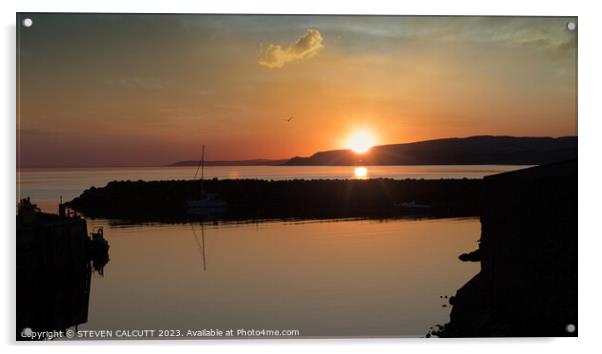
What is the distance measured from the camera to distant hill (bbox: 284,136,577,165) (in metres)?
5.68

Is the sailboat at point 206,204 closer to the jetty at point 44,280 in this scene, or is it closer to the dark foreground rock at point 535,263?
the jetty at point 44,280

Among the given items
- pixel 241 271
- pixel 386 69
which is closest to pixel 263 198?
pixel 241 271

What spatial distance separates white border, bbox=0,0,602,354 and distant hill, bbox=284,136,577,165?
0.96ft

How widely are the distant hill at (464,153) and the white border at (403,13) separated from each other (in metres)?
0.29

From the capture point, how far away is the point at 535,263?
17.8ft

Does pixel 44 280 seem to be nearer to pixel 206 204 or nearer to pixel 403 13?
pixel 403 13

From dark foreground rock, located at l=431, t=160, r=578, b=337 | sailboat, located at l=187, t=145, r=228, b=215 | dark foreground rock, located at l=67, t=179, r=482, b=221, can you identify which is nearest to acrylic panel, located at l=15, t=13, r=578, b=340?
dark foreground rock, located at l=431, t=160, r=578, b=337

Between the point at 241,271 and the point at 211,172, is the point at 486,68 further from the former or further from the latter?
the point at 241,271

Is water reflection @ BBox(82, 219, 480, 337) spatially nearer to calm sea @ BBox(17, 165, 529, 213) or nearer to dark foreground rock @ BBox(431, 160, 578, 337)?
dark foreground rock @ BBox(431, 160, 578, 337)

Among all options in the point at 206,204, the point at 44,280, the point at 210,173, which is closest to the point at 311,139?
the point at 210,173

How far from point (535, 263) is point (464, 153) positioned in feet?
4.66

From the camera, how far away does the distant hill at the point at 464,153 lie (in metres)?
5.68

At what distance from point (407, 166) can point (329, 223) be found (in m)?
6.73

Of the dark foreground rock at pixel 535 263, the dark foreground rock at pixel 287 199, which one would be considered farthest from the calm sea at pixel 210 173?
the dark foreground rock at pixel 535 263
